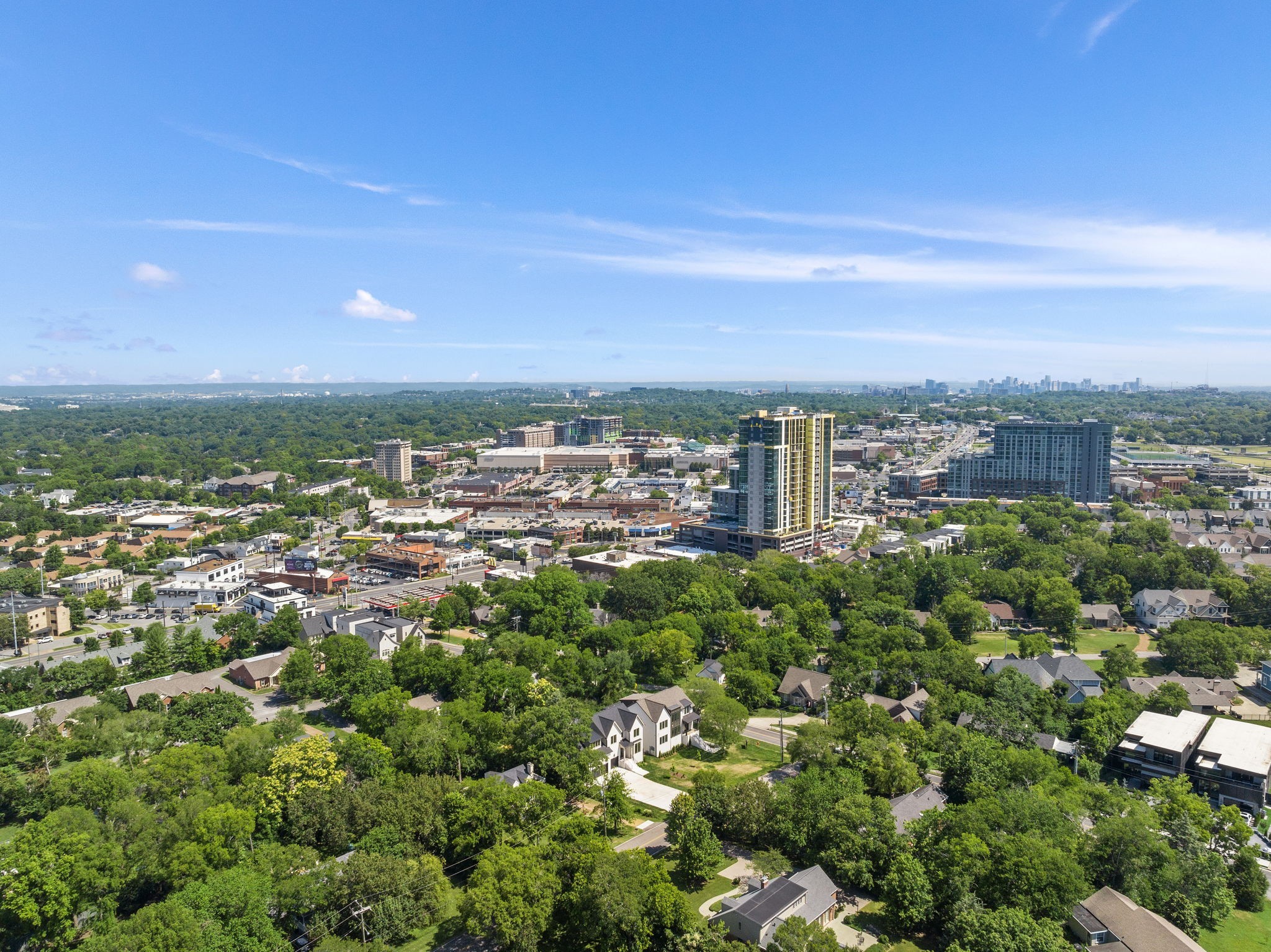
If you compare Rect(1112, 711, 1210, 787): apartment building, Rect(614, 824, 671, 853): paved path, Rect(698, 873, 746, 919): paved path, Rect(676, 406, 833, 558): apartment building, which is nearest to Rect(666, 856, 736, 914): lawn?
Rect(698, 873, 746, 919): paved path

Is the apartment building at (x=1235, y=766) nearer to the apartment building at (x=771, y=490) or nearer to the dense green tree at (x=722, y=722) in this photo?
the dense green tree at (x=722, y=722)

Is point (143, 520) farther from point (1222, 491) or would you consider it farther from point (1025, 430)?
point (1222, 491)

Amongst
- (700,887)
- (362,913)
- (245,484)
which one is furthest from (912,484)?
(362,913)

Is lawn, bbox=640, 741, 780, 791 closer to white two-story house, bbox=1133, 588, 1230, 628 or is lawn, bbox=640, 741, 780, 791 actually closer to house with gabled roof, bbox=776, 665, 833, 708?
house with gabled roof, bbox=776, 665, 833, 708

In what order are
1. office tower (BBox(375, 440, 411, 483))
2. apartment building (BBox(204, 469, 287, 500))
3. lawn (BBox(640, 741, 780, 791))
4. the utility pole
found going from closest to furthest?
the utility pole → lawn (BBox(640, 741, 780, 791)) → apartment building (BBox(204, 469, 287, 500)) → office tower (BBox(375, 440, 411, 483))

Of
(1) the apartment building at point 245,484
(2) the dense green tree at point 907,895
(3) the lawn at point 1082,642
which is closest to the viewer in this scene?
(2) the dense green tree at point 907,895

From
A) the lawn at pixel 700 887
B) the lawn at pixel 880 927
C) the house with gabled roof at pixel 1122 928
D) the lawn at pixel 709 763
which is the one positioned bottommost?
the lawn at pixel 709 763

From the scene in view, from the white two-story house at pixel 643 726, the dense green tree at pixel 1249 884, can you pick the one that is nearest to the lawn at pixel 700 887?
the white two-story house at pixel 643 726

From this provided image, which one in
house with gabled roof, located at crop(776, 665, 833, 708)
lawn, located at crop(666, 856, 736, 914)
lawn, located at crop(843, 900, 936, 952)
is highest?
house with gabled roof, located at crop(776, 665, 833, 708)
